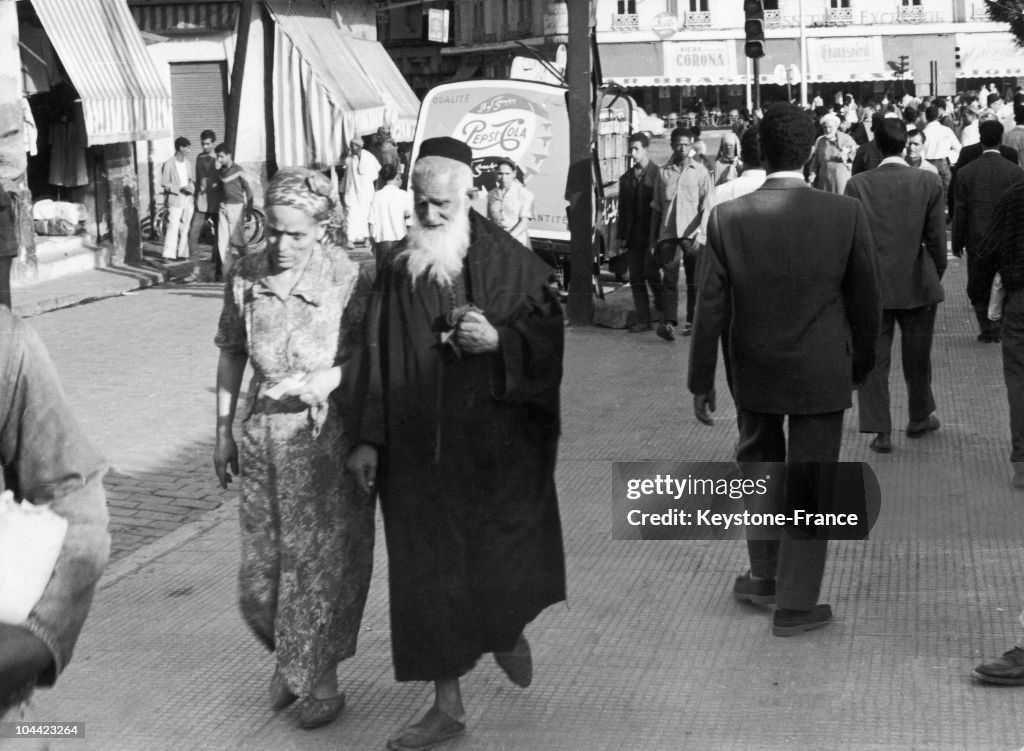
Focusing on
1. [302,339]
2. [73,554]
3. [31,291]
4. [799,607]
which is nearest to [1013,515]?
[799,607]

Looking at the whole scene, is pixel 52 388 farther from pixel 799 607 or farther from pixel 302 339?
pixel 799 607

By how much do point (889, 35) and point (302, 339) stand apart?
6545 centimetres

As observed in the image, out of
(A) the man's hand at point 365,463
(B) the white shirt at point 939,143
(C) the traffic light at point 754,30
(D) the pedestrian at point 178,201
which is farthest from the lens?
(D) the pedestrian at point 178,201

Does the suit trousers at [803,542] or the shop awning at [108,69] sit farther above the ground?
the shop awning at [108,69]

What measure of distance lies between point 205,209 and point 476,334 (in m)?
14.8

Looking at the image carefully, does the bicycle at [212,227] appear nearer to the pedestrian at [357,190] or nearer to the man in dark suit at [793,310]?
the pedestrian at [357,190]

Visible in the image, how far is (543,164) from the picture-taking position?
49.0ft

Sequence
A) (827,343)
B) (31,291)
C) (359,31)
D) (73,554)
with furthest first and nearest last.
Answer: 1. (359,31)
2. (31,291)
3. (827,343)
4. (73,554)

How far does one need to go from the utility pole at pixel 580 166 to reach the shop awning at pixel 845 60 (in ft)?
178

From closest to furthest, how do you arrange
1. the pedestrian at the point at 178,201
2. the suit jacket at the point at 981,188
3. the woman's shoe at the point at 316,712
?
1. the woman's shoe at the point at 316,712
2. the suit jacket at the point at 981,188
3. the pedestrian at the point at 178,201

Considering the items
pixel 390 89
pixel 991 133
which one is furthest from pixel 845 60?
pixel 991 133

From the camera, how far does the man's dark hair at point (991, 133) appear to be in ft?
35.8

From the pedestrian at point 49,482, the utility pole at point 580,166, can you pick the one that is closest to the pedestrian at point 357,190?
the utility pole at point 580,166

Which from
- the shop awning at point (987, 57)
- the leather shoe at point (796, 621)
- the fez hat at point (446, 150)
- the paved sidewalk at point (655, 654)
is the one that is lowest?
the paved sidewalk at point (655, 654)
